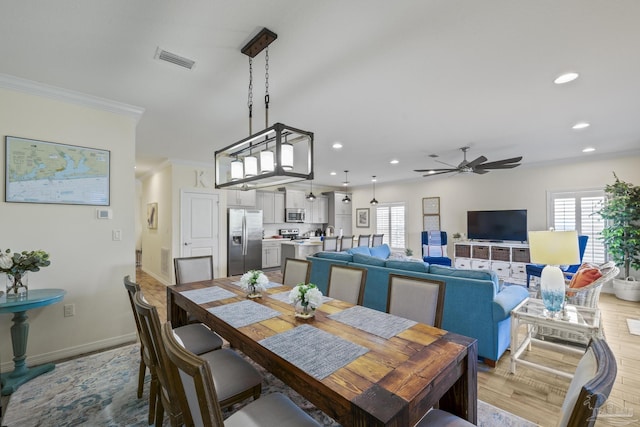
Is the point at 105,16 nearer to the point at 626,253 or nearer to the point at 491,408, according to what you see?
the point at 491,408

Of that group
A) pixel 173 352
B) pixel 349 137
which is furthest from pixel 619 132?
pixel 173 352

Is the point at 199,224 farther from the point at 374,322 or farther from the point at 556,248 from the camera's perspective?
the point at 556,248

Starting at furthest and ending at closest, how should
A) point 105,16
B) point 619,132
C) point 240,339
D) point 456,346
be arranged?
point 619,132, point 105,16, point 240,339, point 456,346

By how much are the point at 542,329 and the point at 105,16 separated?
4.75 meters

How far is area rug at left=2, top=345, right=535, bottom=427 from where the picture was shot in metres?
1.94

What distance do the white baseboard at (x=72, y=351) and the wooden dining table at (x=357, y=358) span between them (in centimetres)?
169

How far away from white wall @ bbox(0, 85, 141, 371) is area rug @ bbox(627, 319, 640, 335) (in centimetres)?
603

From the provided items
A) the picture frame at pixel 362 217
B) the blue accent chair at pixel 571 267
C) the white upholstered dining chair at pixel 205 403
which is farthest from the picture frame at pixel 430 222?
the white upholstered dining chair at pixel 205 403

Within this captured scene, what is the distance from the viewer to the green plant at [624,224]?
4.66 metres

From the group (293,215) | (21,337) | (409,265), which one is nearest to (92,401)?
(21,337)

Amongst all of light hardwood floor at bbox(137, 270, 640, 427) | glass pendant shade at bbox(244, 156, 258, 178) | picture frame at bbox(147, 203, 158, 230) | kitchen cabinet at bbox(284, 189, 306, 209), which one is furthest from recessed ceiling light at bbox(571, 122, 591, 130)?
picture frame at bbox(147, 203, 158, 230)

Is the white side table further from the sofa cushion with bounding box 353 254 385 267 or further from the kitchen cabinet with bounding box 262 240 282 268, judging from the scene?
the kitchen cabinet with bounding box 262 240 282 268

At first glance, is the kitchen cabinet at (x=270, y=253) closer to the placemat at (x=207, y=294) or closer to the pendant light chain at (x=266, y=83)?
the placemat at (x=207, y=294)

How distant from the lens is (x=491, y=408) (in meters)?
2.07
